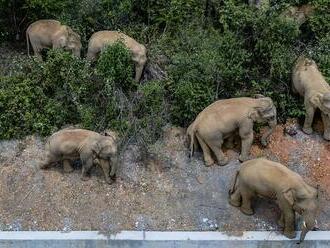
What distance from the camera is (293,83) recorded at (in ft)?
36.6

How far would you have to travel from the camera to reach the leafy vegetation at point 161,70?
424 inches

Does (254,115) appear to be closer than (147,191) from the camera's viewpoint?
No

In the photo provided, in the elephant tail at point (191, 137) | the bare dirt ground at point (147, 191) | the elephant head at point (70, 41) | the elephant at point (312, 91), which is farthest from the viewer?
the elephant head at point (70, 41)

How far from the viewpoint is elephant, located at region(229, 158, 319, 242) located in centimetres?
901

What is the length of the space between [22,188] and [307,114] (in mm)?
4473

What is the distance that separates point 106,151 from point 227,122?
1.82 metres

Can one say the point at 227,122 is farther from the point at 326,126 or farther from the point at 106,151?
Answer: the point at 106,151

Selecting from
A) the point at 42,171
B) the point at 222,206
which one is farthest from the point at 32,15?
the point at 222,206

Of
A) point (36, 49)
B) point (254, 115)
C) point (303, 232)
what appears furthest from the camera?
point (36, 49)

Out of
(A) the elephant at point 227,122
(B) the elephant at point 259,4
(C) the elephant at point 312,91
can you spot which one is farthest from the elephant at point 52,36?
(C) the elephant at point 312,91

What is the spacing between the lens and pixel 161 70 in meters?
11.6

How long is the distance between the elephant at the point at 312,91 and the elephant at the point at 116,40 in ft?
8.18

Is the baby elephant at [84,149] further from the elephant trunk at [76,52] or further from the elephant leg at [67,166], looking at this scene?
the elephant trunk at [76,52]

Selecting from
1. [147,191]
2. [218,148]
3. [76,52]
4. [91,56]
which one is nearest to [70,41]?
[76,52]
